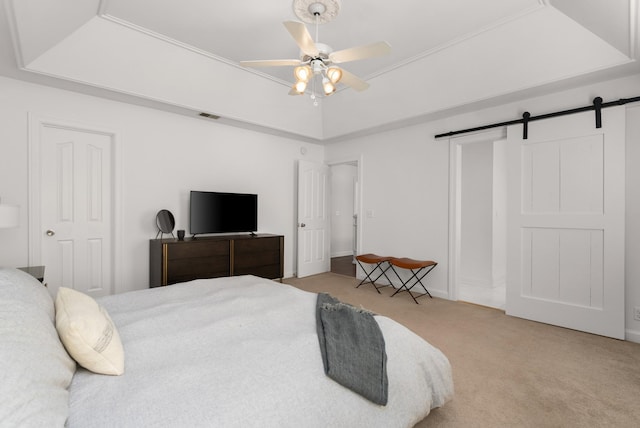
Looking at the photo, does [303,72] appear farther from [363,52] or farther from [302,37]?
[363,52]

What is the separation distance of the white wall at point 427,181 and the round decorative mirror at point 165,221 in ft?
9.37

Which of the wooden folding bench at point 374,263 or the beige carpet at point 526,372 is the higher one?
the wooden folding bench at point 374,263

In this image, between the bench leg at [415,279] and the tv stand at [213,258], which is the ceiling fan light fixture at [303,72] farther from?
the bench leg at [415,279]

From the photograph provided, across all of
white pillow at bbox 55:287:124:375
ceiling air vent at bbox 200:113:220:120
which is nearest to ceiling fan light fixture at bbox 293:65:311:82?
ceiling air vent at bbox 200:113:220:120

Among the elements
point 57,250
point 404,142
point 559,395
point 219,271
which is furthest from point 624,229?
point 57,250

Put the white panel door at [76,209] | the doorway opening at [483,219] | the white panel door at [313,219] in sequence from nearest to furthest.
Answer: the white panel door at [76,209] < the doorway opening at [483,219] < the white panel door at [313,219]

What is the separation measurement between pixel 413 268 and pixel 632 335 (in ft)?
6.56

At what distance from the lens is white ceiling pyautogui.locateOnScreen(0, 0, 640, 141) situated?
8.27 ft

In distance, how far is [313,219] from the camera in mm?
5379

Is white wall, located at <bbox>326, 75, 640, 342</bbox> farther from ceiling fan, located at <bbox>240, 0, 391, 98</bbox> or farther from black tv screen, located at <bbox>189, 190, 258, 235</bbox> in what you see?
ceiling fan, located at <bbox>240, 0, 391, 98</bbox>

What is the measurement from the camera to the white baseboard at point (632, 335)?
2724 mm

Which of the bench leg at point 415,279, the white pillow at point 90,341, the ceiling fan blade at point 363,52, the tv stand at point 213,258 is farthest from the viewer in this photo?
the bench leg at point 415,279

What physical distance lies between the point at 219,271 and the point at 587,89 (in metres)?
4.46

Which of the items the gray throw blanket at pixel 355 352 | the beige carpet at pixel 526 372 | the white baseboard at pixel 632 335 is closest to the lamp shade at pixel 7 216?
the gray throw blanket at pixel 355 352
